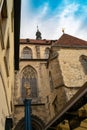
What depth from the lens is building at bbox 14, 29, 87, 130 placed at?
1634cm

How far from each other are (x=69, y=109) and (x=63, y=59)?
1316cm

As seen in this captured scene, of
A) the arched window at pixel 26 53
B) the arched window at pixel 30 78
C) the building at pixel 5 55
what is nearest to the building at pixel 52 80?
the arched window at pixel 30 78

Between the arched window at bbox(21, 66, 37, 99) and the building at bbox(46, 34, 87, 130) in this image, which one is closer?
the building at bbox(46, 34, 87, 130)

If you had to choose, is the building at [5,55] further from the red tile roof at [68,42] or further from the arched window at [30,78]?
the arched window at [30,78]

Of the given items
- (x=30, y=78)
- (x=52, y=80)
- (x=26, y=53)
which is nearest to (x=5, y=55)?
(x=52, y=80)

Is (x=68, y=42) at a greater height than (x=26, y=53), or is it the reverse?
(x=68, y=42)

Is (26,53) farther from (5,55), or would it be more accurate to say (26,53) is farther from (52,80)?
(5,55)

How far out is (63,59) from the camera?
59.2 ft

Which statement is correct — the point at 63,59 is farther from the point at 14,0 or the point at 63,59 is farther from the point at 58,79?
the point at 14,0

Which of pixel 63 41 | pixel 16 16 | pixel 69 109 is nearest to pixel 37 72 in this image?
pixel 63 41

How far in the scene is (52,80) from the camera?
18.3 metres

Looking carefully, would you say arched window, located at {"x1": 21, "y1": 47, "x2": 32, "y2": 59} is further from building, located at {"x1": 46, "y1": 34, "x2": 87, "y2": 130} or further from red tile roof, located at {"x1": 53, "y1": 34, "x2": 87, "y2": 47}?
building, located at {"x1": 46, "y1": 34, "x2": 87, "y2": 130}

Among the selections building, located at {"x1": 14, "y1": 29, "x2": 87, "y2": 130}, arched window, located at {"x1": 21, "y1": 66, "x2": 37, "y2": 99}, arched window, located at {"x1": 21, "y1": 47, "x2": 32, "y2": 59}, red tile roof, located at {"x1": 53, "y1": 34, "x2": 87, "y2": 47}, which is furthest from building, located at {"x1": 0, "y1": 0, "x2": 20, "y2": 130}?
arched window, located at {"x1": 21, "y1": 47, "x2": 32, "y2": 59}

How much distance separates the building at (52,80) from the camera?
1634 centimetres
